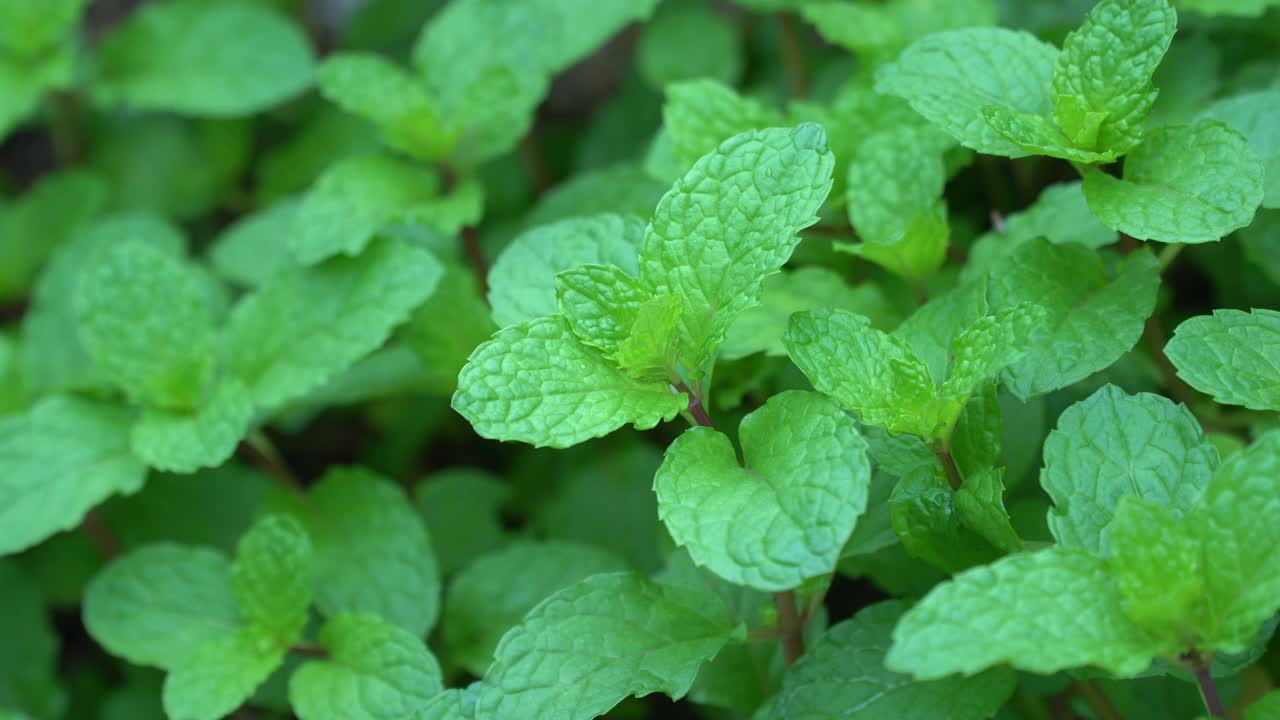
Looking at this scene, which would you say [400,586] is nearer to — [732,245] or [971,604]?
[732,245]

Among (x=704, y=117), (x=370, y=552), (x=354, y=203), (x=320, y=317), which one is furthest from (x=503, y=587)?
(x=704, y=117)

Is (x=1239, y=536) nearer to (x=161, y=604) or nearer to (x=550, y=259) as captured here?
(x=550, y=259)

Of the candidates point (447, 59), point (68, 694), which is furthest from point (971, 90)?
point (68, 694)

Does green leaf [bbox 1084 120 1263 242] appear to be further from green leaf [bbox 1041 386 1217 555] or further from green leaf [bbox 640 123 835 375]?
green leaf [bbox 640 123 835 375]

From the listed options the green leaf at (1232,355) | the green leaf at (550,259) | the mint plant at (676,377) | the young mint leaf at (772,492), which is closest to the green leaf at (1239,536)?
the mint plant at (676,377)

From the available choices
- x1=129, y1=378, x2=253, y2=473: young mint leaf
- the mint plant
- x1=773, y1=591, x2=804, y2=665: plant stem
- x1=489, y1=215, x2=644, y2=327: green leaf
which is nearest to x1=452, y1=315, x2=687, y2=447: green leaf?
the mint plant

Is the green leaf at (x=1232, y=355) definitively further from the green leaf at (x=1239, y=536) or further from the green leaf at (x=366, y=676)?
the green leaf at (x=366, y=676)
